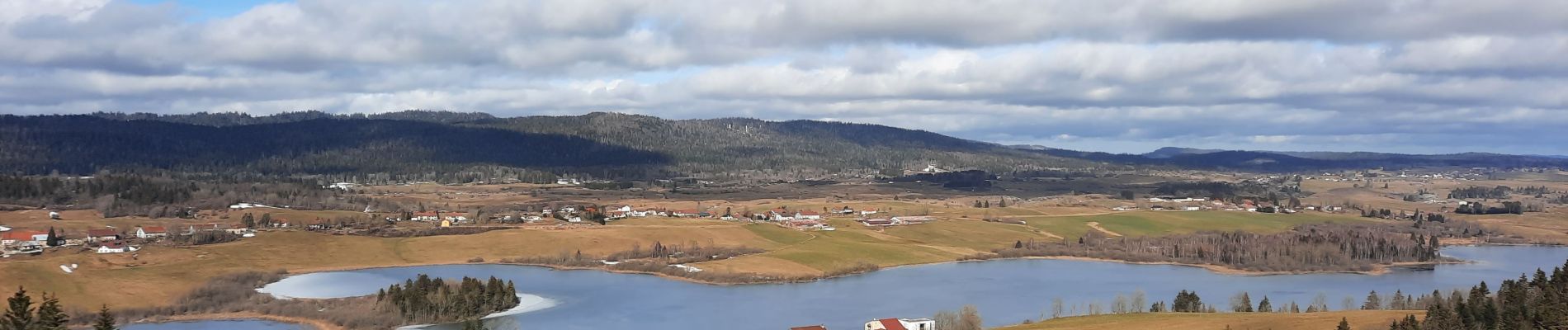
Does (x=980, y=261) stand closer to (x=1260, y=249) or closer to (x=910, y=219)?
(x=1260, y=249)

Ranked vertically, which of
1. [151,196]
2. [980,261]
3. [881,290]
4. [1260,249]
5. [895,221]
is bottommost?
[980,261]

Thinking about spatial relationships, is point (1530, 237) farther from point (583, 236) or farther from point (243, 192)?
point (243, 192)

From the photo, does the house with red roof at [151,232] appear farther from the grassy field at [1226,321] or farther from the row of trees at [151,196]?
the grassy field at [1226,321]

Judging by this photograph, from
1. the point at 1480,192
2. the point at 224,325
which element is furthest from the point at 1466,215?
the point at 224,325

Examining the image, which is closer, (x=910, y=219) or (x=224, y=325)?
(x=224, y=325)

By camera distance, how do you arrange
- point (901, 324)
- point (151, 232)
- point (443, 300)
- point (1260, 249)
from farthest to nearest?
point (1260, 249) → point (151, 232) → point (443, 300) → point (901, 324)

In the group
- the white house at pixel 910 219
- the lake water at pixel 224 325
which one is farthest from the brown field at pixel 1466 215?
the lake water at pixel 224 325

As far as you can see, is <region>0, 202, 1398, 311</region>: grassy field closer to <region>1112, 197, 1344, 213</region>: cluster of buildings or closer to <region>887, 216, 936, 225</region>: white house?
<region>887, 216, 936, 225</region>: white house
